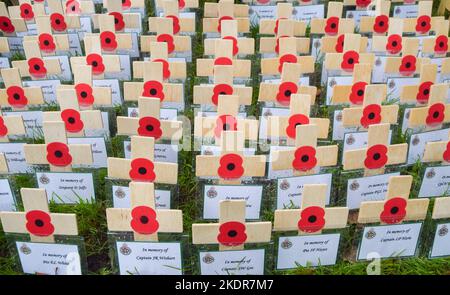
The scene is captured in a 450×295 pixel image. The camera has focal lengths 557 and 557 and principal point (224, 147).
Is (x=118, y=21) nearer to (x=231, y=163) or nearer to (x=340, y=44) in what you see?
(x=340, y=44)

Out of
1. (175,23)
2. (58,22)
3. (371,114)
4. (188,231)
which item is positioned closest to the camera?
(188,231)

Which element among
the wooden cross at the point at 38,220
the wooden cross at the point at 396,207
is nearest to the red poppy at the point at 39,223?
the wooden cross at the point at 38,220

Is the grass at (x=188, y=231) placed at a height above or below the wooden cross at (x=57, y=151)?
below

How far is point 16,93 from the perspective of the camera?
2.60 meters

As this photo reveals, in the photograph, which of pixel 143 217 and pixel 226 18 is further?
pixel 226 18

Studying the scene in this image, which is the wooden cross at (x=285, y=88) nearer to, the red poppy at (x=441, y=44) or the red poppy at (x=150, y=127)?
the red poppy at (x=150, y=127)

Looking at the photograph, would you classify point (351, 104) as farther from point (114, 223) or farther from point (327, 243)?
point (114, 223)

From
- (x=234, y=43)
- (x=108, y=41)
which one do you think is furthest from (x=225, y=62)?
(x=108, y=41)

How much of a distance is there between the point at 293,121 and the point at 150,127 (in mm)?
596

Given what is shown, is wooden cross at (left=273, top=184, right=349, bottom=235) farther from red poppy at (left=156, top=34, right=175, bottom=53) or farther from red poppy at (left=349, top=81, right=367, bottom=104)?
red poppy at (left=156, top=34, right=175, bottom=53)

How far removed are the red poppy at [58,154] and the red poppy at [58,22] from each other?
142cm

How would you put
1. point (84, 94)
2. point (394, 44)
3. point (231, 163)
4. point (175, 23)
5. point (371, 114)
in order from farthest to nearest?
point (175, 23)
point (394, 44)
point (84, 94)
point (371, 114)
point (231, 163)

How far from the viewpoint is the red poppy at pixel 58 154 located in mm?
2158

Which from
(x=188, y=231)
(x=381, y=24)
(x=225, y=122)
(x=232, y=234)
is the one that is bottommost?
(x=188, y=231)
